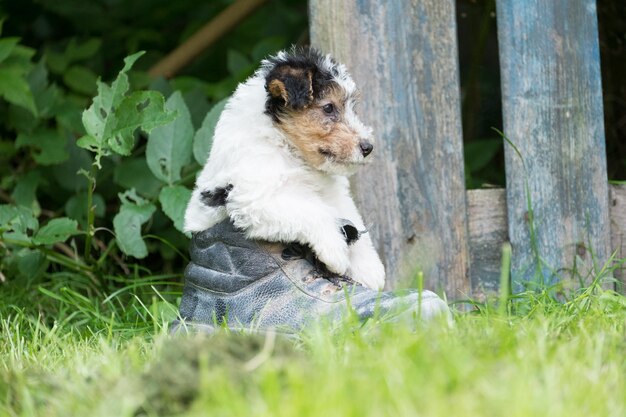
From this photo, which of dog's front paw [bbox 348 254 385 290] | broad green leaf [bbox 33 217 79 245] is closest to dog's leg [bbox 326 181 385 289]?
dog's front paw [bbox 348 254 385 290]

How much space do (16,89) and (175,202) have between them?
88cm

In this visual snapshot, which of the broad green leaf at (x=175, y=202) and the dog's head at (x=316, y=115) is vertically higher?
the dog's head at (x=316, y=115)

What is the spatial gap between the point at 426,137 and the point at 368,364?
5.80ft

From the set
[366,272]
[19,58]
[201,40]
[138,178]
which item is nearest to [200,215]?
[366,272]

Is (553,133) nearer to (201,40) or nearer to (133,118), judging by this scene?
(133,118)

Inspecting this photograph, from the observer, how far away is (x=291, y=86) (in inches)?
113

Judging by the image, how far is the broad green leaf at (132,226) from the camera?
3584mm

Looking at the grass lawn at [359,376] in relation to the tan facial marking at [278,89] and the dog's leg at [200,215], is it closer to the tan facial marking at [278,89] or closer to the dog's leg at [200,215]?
the dog's leg at [200,215]

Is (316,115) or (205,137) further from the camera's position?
(205,137)

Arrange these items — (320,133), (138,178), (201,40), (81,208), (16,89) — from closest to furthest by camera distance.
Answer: (320,133), (16,89), (138,178), (81,208), (201,40)

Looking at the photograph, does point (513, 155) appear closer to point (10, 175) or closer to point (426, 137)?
point (426, 137)

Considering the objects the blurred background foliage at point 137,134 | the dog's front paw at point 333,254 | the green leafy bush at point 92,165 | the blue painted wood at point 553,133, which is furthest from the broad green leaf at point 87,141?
the blue painted wood at point 553,133

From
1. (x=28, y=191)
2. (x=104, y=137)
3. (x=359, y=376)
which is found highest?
(x=104, y=137)

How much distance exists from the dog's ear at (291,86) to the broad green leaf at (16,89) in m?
1.41
